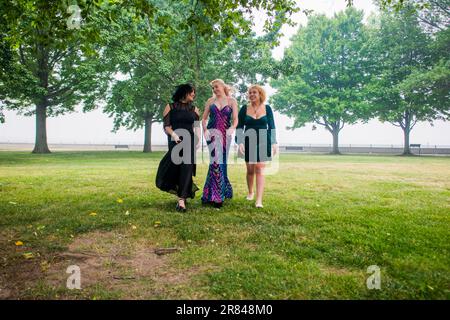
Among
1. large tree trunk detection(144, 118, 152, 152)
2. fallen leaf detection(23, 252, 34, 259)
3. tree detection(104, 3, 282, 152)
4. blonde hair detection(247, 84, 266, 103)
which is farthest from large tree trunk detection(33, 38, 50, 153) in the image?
fallen leaf detection(23, 252, 34, 259)

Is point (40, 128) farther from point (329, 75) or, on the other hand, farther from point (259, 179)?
point (329, 75)

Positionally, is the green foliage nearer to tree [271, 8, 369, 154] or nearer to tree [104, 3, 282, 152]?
tree [271, 8, 369, 154]

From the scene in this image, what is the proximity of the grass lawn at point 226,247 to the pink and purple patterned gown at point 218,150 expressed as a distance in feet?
1.47

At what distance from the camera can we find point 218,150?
21.4ft

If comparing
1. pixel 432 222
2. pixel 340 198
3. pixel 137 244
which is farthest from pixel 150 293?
pixel 340 198

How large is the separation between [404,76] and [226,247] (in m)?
38.8

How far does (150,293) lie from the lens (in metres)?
2.97

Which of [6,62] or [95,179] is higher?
[6,62]

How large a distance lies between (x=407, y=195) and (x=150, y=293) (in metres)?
7.56

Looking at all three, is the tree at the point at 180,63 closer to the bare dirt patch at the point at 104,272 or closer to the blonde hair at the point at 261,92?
the blonde hair at the point at 261,92

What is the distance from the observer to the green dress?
661 cm

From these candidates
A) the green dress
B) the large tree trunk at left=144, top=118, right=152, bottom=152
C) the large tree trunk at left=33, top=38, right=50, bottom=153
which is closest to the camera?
Result: the green dress

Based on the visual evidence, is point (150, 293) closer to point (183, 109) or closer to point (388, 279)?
point (388, 279)

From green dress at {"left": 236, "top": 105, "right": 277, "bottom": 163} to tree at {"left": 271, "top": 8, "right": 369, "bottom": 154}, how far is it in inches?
1231
